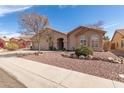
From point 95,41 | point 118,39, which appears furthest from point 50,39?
point 118,39

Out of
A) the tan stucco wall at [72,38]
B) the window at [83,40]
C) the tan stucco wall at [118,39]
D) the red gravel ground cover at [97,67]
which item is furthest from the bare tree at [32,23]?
the tan stucco wall at [118,39]

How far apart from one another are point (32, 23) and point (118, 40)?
14915 millimetres

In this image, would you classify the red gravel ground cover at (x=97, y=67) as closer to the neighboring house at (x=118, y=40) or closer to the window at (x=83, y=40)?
the window at (x=83, y=40)

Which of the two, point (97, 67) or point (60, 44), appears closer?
point (97, 67)

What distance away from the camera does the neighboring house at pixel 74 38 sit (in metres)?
28.7

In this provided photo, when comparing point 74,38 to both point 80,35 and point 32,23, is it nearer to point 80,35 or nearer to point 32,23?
point 80,35

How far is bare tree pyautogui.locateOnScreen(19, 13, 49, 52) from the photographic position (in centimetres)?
2478

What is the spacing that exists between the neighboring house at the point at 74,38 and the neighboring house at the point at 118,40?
4.36 metres

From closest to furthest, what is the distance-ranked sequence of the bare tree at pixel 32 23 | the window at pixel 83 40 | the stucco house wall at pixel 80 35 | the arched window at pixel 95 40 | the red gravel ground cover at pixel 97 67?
1. the red gravel ground cover at pixel 97 67
2. the bare tree at pixel 32 23
3. the stucco house wall at pixel 80 35
4. the arched window at pixel 95 40
5. the window at pixel 83 40

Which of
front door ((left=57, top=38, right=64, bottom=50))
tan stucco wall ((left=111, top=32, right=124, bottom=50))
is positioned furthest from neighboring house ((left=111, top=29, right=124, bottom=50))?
front door ((left=57, top=38, right=64, bottom=50))

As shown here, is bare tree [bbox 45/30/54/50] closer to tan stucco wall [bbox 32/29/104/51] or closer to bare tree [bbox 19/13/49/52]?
tan stucco wall [bbox 32/29/104/51]

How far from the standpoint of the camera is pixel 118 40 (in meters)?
33.4
